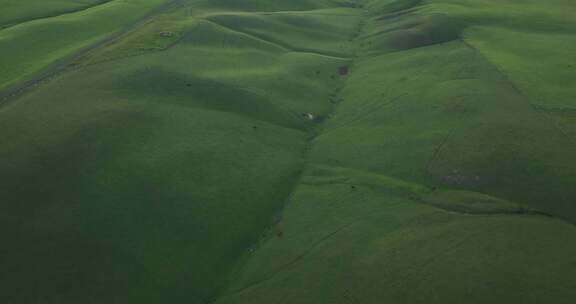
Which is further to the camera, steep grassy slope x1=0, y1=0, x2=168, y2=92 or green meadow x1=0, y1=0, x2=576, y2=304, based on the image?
steep grassy slope x1=0, y1=0, x2=168, y2=92

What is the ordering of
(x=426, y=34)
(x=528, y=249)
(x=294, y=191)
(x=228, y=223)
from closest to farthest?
(x=528, y=249) → (x=228, y=223) → (x=294, y=191) → (x=426, y=34)

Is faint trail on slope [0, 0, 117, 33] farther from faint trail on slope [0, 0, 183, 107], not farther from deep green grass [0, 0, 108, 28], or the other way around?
faint trail on slope [0, 0, 183, 107]

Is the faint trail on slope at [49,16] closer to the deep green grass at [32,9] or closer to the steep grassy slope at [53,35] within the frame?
the deep green grass at [32,9]

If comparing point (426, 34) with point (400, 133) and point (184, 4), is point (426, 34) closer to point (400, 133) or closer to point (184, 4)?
point (400, 133)

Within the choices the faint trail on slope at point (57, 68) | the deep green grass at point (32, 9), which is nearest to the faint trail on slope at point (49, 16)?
the deep green grass at point (32, 9)

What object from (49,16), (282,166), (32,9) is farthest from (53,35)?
(282,166)

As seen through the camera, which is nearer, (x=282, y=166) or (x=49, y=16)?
(x=282, y=166)

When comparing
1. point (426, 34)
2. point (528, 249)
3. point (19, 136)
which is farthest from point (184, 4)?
point (528, 249)

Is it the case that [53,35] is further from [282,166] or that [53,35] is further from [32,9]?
[282,166]

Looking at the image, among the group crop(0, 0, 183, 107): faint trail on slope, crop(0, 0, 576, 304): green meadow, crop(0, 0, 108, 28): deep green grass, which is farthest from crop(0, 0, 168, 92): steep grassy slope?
crop(0, 0, 183, 107): faint trail on slope
